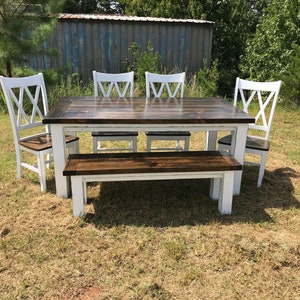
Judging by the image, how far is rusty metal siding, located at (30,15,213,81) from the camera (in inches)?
287

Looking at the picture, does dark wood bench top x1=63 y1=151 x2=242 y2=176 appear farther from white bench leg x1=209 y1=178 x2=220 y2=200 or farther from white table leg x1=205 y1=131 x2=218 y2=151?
white table leg x1=205 y1=131 x2=218 y2=151

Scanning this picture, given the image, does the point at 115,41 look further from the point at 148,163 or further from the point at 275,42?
the point at 148,163

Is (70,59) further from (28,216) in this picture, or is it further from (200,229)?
(200,229)

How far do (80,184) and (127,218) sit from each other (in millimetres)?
480

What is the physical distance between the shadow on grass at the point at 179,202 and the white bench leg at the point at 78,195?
9 cm

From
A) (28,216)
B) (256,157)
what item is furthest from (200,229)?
(256,157)

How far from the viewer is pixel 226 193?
253cm

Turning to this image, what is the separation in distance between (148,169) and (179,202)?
0.60m

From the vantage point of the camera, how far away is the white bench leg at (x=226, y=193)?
249 cm

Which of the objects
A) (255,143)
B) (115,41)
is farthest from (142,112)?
(115,41)

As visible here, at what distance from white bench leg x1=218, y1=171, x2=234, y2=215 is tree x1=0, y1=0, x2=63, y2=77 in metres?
Result: 4.65

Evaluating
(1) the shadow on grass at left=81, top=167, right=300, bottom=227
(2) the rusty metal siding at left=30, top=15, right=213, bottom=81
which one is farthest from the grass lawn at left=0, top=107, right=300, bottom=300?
(2) the rusty metal siding at left=30, top=15, right=213, bottom=81

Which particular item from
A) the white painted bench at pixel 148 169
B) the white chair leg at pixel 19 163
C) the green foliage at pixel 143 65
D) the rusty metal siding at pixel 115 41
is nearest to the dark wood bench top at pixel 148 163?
the white painted bench at pixel 148 169

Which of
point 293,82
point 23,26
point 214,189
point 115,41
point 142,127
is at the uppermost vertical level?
point 23,26
